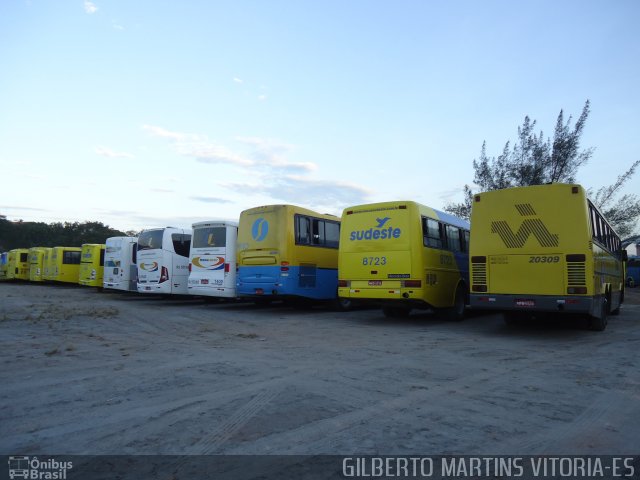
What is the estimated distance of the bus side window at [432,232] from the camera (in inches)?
483

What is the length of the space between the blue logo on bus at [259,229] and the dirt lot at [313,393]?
5351 mm

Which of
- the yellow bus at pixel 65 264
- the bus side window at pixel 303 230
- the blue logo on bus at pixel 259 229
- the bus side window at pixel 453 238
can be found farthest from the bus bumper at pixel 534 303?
the yellow bus at pixel 65 264

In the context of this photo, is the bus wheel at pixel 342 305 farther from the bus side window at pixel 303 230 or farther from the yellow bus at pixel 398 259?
the yellow bus at pixel 398 259

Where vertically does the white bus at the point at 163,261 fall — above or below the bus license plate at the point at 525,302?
above

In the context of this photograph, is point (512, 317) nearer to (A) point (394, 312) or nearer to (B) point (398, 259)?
(A) point (394, 312)

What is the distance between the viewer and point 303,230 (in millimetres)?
15094

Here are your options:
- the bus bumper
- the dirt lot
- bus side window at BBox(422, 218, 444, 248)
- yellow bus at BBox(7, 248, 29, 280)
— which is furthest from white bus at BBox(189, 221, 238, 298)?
yellow bus at BBox(7, 248, 29, 280)

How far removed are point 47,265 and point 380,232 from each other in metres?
28.8

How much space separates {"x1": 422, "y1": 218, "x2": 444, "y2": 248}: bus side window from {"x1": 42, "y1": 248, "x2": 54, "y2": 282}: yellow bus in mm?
28398

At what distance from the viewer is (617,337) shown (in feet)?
33.2

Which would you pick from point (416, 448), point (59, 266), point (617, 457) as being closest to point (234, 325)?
point (416, 448)

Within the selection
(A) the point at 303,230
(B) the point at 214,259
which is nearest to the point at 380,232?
(A) the point at 303,230

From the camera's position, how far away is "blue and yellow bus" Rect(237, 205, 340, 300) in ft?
47.0

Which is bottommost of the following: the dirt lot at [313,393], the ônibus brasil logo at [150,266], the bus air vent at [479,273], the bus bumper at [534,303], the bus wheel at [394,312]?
the dirt lot at [313,393]
